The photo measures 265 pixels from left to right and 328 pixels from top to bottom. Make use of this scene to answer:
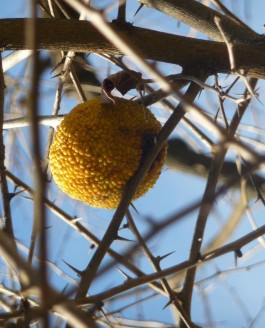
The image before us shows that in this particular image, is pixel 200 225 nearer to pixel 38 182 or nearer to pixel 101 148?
pixel 101 148

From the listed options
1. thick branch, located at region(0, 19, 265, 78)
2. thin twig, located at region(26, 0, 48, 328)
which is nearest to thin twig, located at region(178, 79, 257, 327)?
thick branch, located at region(0, 19, 265, 78)

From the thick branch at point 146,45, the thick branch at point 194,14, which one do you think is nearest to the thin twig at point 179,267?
the thick branch at point 146,45

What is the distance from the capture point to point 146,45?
96cm

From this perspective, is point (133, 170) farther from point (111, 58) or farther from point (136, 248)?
point (136, 248)

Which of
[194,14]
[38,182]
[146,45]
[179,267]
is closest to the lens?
[38,182]

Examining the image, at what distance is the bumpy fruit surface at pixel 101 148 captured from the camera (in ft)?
2.87

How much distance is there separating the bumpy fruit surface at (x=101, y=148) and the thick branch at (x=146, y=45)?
0.33 ft

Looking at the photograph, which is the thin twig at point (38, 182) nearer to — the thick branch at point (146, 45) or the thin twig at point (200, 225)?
the thick branch at point (146, 45)

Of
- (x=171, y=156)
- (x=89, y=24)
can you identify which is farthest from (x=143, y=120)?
(x=171, y=156)

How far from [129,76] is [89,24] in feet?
0.35

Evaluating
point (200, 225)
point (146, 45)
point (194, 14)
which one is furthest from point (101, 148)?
point (194, 14)

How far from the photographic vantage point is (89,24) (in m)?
0.93

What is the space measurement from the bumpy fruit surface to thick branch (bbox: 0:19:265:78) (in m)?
0.10

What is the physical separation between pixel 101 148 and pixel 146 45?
8.2 inches
